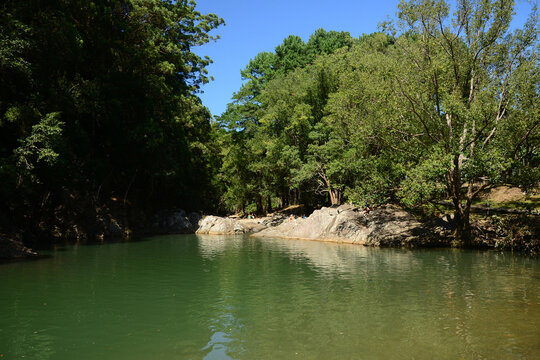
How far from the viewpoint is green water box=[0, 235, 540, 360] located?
7.27m

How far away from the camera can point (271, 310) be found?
32.6 ft

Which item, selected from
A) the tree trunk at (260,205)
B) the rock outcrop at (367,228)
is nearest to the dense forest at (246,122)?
the rock outcrop at (367,228)

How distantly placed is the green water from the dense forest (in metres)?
7.03

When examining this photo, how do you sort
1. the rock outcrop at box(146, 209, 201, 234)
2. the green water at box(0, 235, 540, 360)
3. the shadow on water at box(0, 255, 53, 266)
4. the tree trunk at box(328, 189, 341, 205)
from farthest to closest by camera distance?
the rock outcrop at box(146, 209, 201, 234) < the tree trunk at box(328, 189, 341, 205) < the shadow on water at box(0, 255, 53, 266) < the green water at box(0, 235, 540, 360)

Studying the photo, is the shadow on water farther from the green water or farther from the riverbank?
the green water

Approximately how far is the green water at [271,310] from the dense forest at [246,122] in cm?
703

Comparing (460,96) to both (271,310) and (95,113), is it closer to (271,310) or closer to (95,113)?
(271,310)

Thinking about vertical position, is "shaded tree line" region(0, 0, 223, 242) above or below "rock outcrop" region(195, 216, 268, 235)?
above

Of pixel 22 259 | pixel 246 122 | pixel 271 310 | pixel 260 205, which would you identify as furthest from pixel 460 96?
pixel 260 205

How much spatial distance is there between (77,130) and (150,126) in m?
8.73

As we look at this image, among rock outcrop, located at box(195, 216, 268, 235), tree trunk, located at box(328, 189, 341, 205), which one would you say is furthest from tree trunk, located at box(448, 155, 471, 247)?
rock outcrop, located at box(195, 216, 268, 235)

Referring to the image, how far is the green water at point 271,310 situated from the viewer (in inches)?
286

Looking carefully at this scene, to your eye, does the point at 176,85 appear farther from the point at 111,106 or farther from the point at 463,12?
the point at 463,12

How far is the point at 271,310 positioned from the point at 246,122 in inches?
1667
